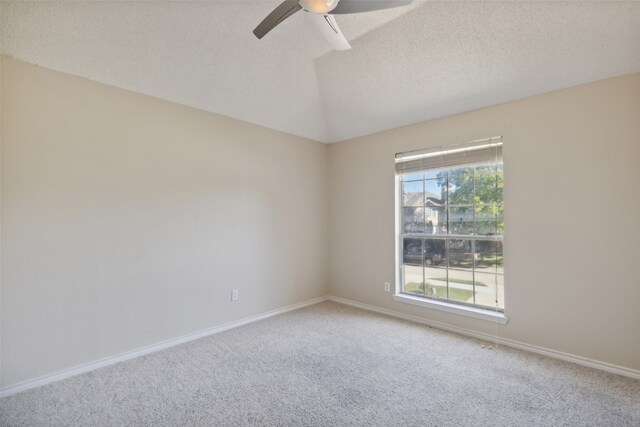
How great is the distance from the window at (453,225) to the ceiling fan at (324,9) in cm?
190

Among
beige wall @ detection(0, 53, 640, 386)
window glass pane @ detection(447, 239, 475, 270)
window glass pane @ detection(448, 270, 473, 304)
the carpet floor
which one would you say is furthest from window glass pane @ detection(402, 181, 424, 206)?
the carpet floor

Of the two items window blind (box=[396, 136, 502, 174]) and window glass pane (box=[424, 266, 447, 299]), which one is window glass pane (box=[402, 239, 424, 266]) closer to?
A: window glass pane (box=[424, 266, 447, 299])

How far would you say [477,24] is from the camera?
2393 millimetres

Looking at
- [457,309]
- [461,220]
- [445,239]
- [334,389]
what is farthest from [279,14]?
[457,309]

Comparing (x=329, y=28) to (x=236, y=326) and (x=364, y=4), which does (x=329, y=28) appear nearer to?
(x=364, y=4)

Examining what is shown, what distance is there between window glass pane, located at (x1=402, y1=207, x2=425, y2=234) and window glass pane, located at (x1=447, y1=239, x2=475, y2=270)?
40cm

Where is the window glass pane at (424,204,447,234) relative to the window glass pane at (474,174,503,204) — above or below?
below

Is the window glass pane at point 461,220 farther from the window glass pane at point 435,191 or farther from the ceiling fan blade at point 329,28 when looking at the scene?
the ceiling fan blade at point 329,28

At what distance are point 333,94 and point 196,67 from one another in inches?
60.0

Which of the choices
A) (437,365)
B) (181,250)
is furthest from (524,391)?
(181,250)

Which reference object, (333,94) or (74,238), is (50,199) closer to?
(74,238)

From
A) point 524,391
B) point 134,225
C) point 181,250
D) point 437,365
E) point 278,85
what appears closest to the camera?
point 524,391

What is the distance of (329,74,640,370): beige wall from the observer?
7.72 feet

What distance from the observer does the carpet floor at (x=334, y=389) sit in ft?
6.11
